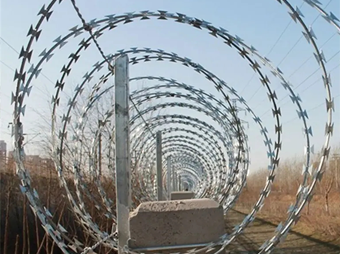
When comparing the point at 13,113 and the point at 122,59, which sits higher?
the point at 122,59

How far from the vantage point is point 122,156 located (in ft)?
14.6

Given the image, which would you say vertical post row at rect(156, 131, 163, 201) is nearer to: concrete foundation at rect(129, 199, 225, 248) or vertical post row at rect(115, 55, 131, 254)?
concrete foundation at rect(129, 199, 225, 248)

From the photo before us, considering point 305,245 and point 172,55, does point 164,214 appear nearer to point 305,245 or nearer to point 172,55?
point 172,55

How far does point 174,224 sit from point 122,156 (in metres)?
1.06

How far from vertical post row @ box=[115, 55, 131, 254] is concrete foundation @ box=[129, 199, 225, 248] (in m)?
0.20

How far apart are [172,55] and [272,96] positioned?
1.72m

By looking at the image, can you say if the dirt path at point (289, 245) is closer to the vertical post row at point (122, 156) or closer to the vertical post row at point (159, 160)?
the vertical post row at point (159, 160)

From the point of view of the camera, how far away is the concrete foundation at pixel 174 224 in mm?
4793

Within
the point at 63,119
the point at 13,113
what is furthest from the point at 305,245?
the point at 13,113

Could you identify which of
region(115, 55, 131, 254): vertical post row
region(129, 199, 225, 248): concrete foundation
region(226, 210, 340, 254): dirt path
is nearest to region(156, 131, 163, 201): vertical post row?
region(226, 210, 340, 254): dirt path

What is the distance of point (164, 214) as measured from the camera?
16.2ft

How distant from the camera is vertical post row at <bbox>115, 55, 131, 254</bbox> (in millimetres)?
4445

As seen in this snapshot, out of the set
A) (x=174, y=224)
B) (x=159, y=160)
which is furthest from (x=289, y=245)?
(x=174, y=224)

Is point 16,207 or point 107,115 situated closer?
point 107,115
